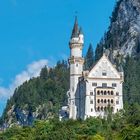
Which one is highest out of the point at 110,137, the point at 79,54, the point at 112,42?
the point at 112,42

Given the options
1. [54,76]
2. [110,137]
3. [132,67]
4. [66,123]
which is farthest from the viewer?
[54,76]

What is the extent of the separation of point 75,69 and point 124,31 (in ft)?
182

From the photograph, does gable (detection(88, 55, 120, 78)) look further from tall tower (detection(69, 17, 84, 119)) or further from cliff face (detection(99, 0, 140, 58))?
cliff face (detection(99, 0, 140, 58))

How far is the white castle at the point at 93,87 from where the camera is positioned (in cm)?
11656

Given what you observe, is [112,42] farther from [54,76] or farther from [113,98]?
[113,98]

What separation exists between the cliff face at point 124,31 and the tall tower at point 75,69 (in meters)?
42.0

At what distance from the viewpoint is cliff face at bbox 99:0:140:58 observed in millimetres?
166925

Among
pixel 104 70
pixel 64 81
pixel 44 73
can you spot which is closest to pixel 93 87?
pixel 104 70

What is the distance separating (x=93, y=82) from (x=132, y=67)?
2540 centimetres

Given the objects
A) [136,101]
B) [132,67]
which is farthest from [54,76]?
[136,101]

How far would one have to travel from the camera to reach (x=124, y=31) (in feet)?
570

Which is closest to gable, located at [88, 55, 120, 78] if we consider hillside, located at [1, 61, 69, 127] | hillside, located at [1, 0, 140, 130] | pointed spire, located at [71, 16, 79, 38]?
hillside, located at [1, 0, 140, 130]

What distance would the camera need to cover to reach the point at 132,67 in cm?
14150

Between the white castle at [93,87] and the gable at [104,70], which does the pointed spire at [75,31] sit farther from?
the gable at [104,70]
